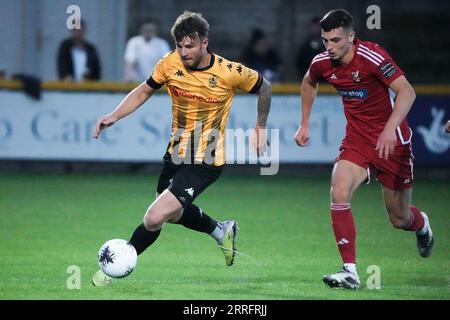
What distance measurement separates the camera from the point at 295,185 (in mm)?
14469

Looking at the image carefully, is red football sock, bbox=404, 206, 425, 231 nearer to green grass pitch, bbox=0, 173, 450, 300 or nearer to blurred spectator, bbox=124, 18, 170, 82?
green grass pitch, bbox=0, 173, 450, 300

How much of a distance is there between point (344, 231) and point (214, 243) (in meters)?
2.51

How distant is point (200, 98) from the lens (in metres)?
7.98

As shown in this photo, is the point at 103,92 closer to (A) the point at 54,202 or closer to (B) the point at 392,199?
(A) the point at 54,202

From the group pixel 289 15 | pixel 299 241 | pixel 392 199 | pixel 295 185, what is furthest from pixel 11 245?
pixel 289 15

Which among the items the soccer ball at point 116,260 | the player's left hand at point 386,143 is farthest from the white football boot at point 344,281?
the soccer ball at point 116,260

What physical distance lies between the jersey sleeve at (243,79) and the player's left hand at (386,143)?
114cm

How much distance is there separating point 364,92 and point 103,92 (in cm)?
773

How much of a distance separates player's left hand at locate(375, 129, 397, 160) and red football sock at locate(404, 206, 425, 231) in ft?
4.46

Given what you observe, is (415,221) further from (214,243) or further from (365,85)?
(214,243)

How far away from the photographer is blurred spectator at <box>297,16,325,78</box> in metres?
16.0

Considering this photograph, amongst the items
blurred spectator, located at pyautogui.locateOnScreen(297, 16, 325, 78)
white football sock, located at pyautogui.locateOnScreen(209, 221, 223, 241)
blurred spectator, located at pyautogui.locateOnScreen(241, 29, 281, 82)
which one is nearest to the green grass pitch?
white football sock, located at pyautogui.locateOnScreen(209, 221, 223, 241)

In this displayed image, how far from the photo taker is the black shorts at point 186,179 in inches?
304
